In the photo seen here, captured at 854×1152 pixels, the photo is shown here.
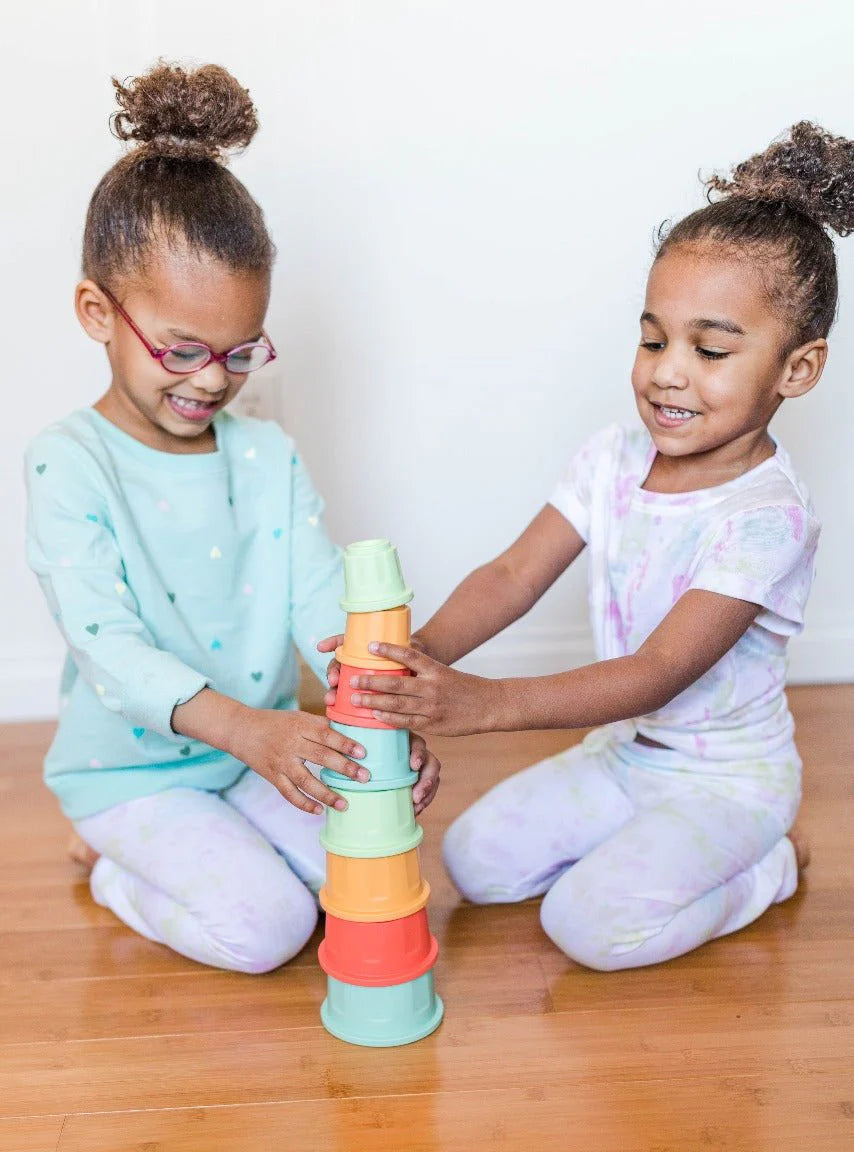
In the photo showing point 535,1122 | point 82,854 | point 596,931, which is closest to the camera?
point 535,1122

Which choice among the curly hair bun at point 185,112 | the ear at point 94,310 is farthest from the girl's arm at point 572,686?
the curly hair bun at point 185,112

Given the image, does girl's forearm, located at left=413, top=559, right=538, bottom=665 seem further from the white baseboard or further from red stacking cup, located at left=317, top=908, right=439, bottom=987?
the white baseboard

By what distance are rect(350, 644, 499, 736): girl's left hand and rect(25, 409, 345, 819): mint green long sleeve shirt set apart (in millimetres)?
228

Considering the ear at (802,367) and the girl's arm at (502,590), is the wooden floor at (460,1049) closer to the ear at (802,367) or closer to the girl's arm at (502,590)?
the girl's arm at (502,590)

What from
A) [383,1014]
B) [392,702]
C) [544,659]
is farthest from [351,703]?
[544,659]

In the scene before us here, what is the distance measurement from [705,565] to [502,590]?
24 centimetres

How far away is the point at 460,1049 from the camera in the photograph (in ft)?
3.66

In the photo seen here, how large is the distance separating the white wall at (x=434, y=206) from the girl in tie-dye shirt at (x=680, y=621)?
0.50 m

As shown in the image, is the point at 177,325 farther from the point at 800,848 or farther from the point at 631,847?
the point at 800,848

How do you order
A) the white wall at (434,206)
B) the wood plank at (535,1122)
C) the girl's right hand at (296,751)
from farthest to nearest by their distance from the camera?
the white wall at (434,206), the girl's right hand at (296,751), the wood plank at (535,1122)

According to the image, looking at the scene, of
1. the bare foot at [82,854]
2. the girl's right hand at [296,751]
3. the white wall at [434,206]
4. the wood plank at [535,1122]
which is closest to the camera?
the wood plank at [535,1122]

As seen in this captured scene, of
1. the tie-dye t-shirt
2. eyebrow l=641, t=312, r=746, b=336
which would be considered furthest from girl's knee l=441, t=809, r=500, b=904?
eyebrow l=641, t=312, r=746, b=336

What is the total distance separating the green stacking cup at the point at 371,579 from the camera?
42.1 inches

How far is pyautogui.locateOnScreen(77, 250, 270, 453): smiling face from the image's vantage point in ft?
4.16
